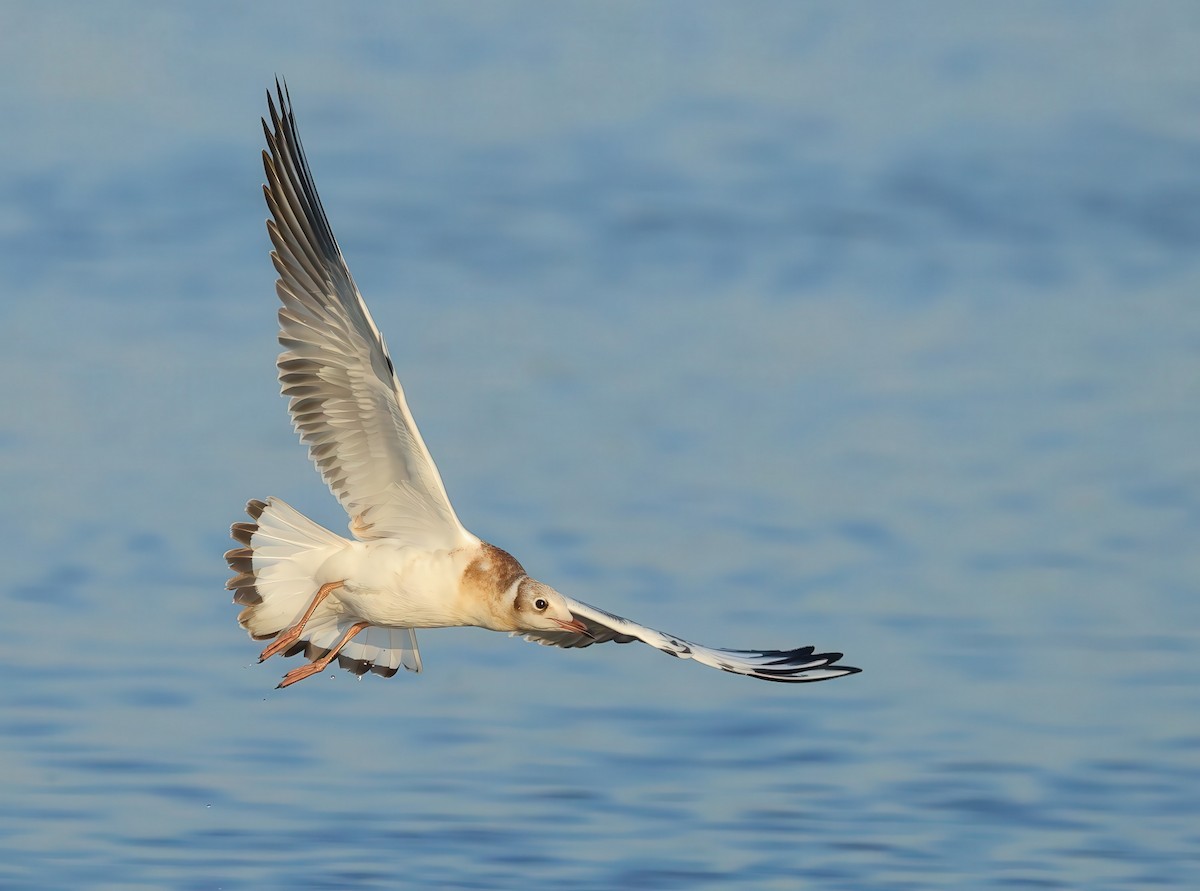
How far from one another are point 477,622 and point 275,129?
2536mm

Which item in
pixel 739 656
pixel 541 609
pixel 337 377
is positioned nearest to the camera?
pixel 337 377

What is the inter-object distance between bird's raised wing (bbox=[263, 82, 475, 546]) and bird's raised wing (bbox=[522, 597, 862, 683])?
2.55 feet

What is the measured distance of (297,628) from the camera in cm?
1502

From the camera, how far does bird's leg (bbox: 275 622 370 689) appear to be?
1503cm

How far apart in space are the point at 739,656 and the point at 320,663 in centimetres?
206

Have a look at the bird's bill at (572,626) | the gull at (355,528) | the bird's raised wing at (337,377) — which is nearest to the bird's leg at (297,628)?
the gull at (355,528)

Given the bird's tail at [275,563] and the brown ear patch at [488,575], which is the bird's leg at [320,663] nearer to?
the bird's tail at [275,563]

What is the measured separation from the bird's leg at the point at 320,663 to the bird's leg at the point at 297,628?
14cm

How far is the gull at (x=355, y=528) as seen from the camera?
47.6 ft

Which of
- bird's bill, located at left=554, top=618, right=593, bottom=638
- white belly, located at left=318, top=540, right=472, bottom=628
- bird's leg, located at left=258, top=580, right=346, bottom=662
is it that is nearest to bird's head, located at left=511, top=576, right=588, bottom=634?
bird's bill, located at left=554, top=618, right=593, bottom=638

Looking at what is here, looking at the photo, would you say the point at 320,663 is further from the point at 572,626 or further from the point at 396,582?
the point at 572,626

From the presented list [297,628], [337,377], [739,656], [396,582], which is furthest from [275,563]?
[739,656]

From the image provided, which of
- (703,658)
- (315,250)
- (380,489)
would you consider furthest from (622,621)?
(315,250)

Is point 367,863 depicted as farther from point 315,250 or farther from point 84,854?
point 315,250
